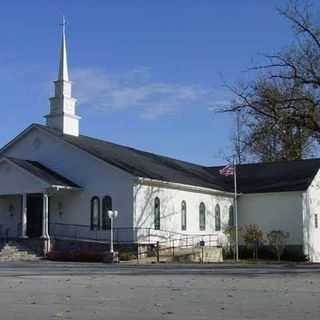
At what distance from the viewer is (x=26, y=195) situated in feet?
133

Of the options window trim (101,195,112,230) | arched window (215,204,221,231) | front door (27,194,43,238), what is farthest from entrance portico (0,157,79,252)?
arched window (215,204,221,231)

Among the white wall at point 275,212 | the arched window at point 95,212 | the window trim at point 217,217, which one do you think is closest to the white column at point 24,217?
the arched window at point 95,212

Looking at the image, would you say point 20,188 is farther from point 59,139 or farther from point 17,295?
point 17,295

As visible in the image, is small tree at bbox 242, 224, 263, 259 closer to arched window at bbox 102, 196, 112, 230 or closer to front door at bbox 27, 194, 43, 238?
arched window at bbox 102, 196, 112, 230

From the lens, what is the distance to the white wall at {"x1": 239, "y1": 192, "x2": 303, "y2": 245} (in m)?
46.1

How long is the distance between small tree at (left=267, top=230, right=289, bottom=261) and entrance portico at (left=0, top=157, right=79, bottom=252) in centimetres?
1291

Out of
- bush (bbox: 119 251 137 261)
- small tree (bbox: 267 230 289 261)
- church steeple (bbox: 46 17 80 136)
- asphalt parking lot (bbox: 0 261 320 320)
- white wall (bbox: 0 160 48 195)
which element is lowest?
asphalt parking lot (bbox: 0 261 320 320)

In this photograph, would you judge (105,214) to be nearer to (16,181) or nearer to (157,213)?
(157,213)

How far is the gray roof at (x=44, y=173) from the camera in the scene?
39459 millimetres

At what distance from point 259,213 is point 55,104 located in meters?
15.6

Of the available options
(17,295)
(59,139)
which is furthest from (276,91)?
(17,295)

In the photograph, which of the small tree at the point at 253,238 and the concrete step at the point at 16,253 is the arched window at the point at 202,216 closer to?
the small tree at the point at 253,238

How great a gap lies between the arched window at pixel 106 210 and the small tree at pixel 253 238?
1008 centimetres

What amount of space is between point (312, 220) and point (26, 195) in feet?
64.6
